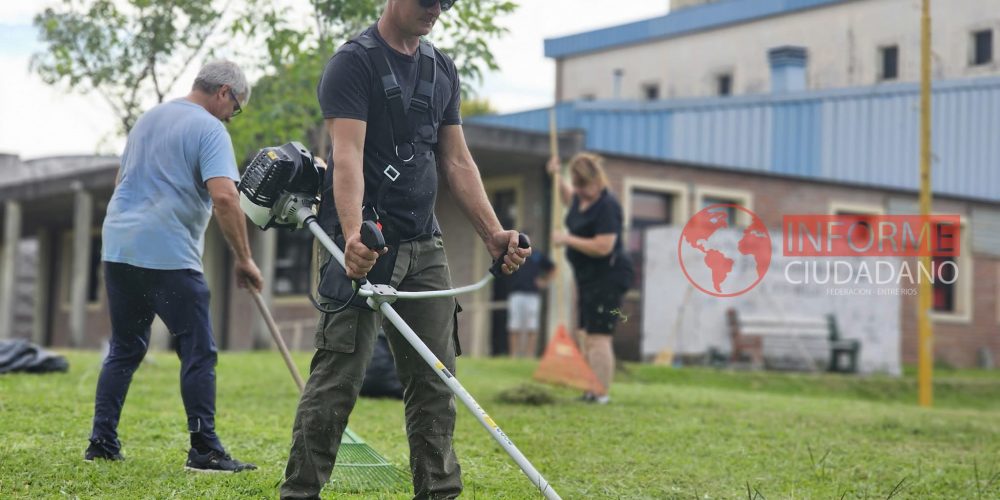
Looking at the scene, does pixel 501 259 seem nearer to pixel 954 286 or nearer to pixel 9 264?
pixel 954 286

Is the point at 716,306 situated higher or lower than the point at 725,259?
lower

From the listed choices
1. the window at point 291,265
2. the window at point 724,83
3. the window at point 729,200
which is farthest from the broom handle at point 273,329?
the window at point 724,83

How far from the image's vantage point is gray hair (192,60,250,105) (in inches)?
245

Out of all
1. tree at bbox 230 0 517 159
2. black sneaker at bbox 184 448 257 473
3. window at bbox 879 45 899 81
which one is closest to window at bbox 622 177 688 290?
tree at bbox 230 0 517 159

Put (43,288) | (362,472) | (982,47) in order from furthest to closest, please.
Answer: (43,288) < (982,47) < (362,472)

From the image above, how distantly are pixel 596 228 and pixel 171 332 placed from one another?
4.52m

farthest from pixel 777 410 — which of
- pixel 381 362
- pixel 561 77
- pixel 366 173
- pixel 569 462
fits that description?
pixel 561 77


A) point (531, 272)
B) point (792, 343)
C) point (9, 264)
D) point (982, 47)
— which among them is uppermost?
point (982, 47)

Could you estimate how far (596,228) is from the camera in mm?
9875

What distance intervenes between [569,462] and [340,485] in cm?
160

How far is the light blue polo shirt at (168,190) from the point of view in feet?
19.5

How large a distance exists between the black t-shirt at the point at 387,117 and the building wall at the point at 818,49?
25.4 metres

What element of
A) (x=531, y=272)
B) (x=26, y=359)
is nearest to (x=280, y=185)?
(x=26, y=359)

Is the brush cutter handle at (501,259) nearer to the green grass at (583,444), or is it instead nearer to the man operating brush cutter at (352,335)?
the man operating brush cutter at (352,335)
